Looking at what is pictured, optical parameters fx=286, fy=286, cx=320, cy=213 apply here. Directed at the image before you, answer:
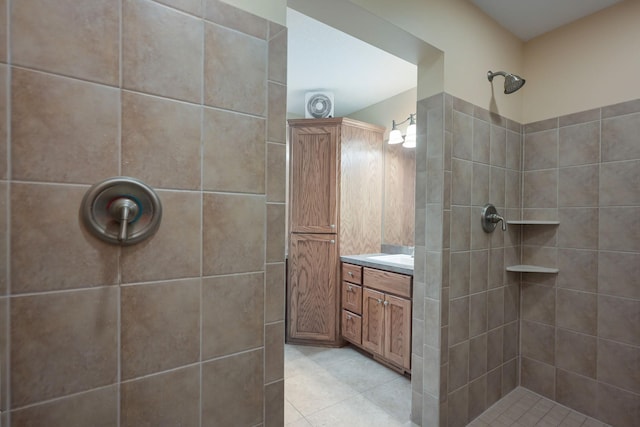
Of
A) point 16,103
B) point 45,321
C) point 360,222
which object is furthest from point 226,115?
point 360,222

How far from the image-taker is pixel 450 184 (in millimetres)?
1526

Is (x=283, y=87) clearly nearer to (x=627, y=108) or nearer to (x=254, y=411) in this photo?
(x=254, y=411)

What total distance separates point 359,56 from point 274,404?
2.33 meters

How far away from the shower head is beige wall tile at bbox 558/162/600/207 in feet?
2.06

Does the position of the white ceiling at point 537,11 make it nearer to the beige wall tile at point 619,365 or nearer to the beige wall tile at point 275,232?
the beige wall tile at point 275,232

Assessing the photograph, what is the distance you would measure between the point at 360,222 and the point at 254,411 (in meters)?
2.03

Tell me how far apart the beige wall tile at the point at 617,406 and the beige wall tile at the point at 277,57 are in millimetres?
2382

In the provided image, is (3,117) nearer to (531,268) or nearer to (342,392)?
(342,392)

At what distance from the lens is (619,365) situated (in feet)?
5.21

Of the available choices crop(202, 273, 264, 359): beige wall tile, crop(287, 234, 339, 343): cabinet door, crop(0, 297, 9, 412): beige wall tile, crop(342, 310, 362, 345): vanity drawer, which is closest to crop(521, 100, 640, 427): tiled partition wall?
crop(342, 310, 362, 345): vanity drawer

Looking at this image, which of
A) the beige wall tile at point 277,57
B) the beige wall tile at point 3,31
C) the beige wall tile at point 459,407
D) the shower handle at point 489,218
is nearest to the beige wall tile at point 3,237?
the beige wall tile at point 3,31

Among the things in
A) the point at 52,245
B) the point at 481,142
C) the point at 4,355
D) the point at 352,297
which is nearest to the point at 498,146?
the point at 481,142

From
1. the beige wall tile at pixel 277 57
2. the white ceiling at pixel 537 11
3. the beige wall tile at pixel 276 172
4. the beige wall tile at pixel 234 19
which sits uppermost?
Answer: the white ceiling at pixel 537 11

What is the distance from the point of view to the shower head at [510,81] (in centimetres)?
162
